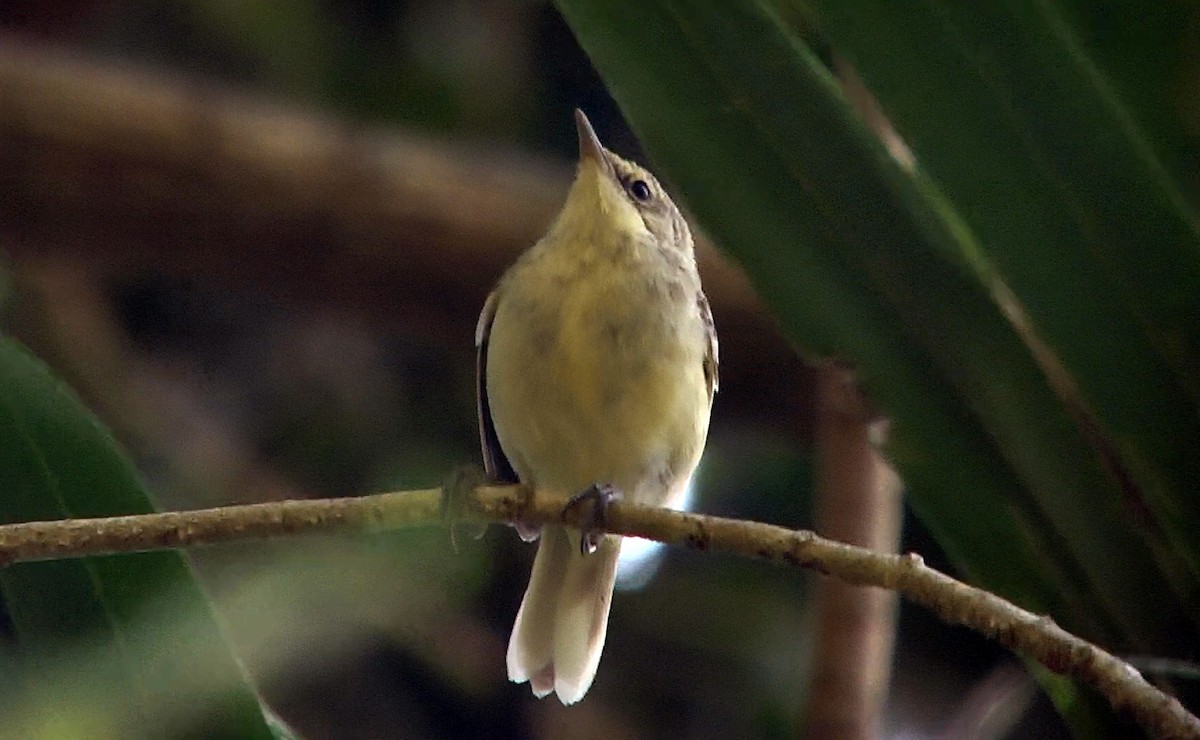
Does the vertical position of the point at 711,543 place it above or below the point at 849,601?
above

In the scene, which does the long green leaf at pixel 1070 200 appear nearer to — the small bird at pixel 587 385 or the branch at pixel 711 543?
the branch at pixel 711 543

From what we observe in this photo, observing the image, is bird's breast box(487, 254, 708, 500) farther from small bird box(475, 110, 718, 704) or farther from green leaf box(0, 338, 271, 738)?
green leaf box(0, 338, 271, 738)

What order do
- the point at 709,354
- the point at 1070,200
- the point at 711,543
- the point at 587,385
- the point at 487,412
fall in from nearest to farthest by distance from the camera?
the point at 711,543 < the point at 1070,200 < the point at 587,385 < the point at 709,354 < the point at 487,412

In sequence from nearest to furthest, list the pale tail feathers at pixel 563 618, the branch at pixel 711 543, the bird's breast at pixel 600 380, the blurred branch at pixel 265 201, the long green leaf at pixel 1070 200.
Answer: the branch at pixel 711 543
the long green leaf at pixel 1070 200
the bird's breast at pixel 600 380
the pale tail feathers at pixel 563 618
the blurred branch at pixel 265 201

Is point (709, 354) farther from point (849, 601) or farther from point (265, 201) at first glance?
point (265, 201)

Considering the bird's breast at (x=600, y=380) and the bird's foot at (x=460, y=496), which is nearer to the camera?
the bird's foot at (x=460, y=496)

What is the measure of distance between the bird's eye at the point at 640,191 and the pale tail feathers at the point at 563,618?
21.1 inches

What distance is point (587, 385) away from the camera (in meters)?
1.91

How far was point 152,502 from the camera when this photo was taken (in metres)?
1.35

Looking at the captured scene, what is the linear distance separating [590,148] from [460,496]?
37.5 inches

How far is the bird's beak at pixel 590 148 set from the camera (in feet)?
6.94

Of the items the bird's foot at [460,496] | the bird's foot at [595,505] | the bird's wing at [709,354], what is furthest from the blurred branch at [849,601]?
the bird's foot at [460,496]

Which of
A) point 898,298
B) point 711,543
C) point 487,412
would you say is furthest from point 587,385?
point 711,543

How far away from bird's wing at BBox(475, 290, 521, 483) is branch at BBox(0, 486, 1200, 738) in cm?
98
